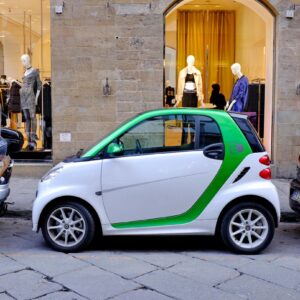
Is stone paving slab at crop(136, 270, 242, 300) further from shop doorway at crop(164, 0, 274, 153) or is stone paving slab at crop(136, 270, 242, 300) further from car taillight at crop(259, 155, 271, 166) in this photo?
shop doorway at crop(164, 0, 274, 153)

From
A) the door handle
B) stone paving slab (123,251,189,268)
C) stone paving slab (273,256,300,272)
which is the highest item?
the door handle

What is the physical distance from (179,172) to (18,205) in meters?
3.68

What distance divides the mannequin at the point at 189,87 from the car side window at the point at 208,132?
5658 millimetres

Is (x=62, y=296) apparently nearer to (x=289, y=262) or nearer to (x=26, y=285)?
(x=26, y=285)

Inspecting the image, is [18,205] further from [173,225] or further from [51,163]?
[173,225]

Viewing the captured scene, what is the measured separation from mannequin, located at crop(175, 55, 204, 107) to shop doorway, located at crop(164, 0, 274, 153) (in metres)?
0.18

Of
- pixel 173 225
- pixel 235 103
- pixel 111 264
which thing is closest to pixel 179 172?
pixel 173 225

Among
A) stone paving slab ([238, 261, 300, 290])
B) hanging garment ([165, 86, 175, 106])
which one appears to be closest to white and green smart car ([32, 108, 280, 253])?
stone paving slab ([238, 261, 300, 290])

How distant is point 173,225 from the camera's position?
5.95 m

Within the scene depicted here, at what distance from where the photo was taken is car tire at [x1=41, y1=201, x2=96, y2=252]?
5.95 metres

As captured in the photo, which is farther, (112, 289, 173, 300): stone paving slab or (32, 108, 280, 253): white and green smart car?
(32, 108, 280, 253): white and green smart car

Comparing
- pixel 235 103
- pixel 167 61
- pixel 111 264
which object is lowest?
pixel 111 264

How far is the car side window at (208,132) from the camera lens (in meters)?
6.02

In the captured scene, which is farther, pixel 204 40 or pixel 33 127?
pixel 204 40
